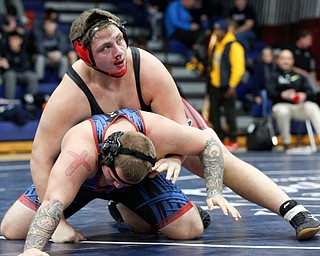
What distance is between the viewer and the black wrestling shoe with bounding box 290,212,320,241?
3.72 m

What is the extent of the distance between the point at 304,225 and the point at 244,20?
9.32 m

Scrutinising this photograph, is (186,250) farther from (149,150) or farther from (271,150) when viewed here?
(271,150)

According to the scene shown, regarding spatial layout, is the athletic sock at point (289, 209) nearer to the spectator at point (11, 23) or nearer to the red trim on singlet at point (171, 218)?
the red trim on singlet at point (171, 218)

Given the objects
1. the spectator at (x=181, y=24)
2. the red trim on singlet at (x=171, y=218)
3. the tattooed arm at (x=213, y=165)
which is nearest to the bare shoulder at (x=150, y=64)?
the tattooed arm at (x=213, y=165)

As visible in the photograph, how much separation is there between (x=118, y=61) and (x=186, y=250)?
2.89ft

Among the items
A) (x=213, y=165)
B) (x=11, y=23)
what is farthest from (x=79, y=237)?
(x=11, y=23)

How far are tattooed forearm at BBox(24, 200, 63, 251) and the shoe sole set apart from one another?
3.56 feet

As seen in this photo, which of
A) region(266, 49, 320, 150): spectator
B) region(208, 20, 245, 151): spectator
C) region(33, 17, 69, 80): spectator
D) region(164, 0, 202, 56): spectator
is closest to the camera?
region(266, 49, 320, 150): spectator

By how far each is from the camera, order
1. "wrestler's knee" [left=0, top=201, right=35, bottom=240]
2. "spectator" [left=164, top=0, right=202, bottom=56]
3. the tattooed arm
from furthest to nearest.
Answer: "spectator" [left=164, top=0, right=202, bottom=56] → "wrestler's knee" [left=0, top=201, right=35, bottom=240] → the tattooed arm

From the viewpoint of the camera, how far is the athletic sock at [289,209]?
3.87 metres

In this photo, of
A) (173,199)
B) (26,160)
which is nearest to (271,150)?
(26,160)

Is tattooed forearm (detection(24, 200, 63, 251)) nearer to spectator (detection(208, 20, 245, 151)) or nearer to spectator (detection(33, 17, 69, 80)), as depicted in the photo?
spectator (detection(208, 20, 245, 151))

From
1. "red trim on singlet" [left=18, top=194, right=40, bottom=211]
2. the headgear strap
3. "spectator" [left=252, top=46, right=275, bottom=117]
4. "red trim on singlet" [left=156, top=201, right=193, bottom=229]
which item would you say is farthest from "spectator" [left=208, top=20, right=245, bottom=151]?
the headgear strap

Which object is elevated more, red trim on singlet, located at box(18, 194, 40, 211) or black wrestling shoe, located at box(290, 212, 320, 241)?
black wrestling shoe, located at box(290, 212, 320, 241)
